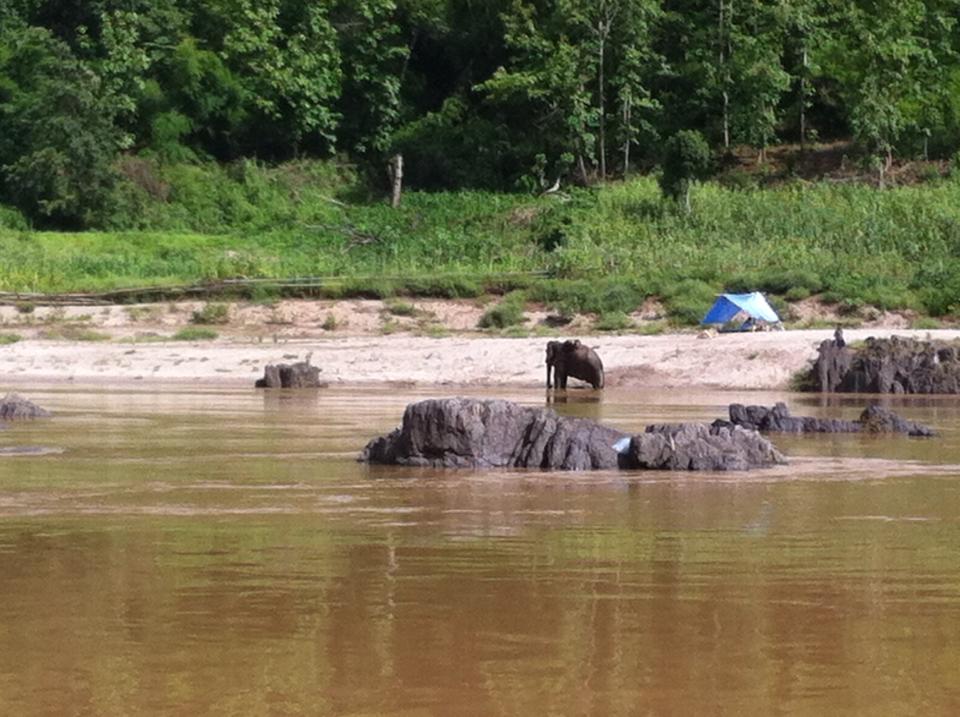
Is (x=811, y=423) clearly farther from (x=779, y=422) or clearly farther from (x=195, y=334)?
(x=195, y=334)

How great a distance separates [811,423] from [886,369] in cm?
913

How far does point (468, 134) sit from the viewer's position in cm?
5356

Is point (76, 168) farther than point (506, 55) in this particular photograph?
No

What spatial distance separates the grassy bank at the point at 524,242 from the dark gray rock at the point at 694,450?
19.1 metres

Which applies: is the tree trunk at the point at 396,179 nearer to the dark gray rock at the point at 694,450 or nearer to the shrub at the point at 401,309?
the shrub at the point at 401,309

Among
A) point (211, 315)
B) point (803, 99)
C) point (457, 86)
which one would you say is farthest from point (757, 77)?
point (211, 315)

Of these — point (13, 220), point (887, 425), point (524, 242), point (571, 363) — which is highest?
point (13, 220)

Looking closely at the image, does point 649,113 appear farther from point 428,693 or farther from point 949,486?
point 428,693

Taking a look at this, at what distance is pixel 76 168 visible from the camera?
157 ft

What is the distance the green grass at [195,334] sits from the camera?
108 feet

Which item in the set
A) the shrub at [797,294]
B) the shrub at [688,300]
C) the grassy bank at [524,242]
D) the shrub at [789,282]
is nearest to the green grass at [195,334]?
the grassy bank at [524,242]

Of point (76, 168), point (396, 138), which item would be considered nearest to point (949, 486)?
point (76, 168)

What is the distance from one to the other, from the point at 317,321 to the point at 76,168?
1578cm

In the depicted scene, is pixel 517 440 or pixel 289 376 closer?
pixel 517 440
